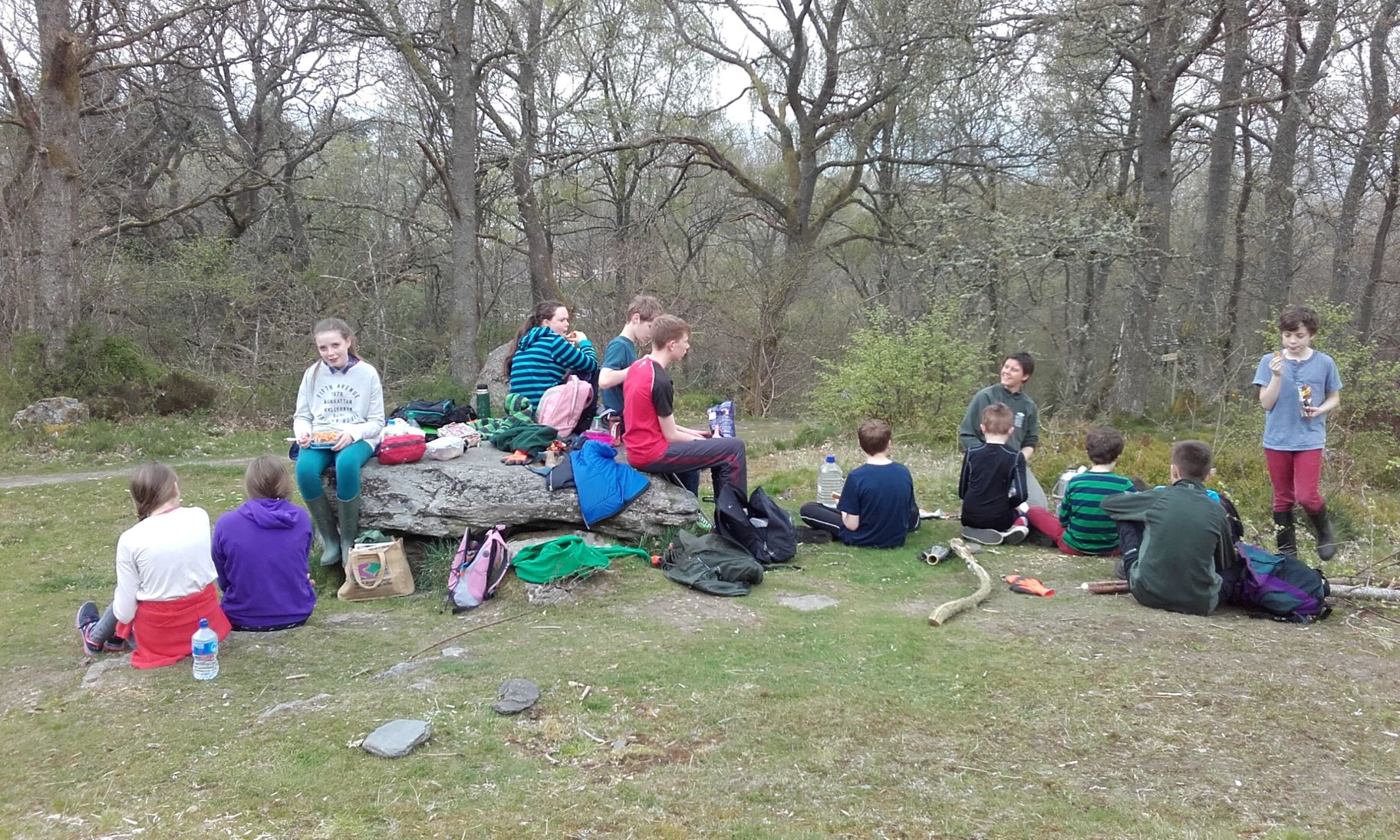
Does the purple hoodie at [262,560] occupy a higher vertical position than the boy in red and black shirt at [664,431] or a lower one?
lower

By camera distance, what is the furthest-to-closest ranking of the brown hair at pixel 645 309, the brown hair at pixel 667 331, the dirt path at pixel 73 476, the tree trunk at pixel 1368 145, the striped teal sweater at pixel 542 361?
the tree trunk at pixel 1368 145 → the dirt path at pixel 73 476 → the striped teal sweater at pixel 542 361 → the brown hair at pixel 645 309 → the brown hair at pixel 667 331

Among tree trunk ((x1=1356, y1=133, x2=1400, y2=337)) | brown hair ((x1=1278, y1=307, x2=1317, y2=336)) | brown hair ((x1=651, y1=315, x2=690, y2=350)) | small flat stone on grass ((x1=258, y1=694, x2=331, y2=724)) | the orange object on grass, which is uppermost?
tree trunk ((x1=1356, y1=133, x2=1400, y2=337))

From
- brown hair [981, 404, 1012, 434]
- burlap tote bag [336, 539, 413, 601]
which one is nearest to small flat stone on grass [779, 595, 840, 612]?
brown hair [981, 404, 1012, 434]

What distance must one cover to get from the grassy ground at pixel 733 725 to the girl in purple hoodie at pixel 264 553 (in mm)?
163

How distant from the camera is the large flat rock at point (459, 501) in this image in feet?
18.2

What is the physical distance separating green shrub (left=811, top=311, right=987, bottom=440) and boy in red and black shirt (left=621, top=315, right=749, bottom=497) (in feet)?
21.7

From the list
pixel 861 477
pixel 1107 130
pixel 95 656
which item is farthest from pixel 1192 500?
pixel 1107 130

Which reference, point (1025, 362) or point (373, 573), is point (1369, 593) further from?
point (373, 573)

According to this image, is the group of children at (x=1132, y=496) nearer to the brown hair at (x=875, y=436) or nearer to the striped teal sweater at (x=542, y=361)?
the brown hair at (x=875, y=436)

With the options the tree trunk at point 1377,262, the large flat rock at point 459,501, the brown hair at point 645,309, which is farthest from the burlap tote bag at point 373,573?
the tree trunk at point 1377,262

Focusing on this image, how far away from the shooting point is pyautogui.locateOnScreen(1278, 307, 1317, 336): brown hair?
561 centimetres

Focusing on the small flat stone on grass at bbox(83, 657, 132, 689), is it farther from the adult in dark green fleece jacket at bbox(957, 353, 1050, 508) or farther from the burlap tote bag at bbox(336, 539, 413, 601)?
the adult in dark green fleece jacket at bbox(957, 353, 1050, 508)

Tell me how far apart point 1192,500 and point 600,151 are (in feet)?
41.6

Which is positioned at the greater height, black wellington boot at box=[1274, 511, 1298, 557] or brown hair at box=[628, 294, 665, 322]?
brown hair at box=[628, 294, 665, 322]
